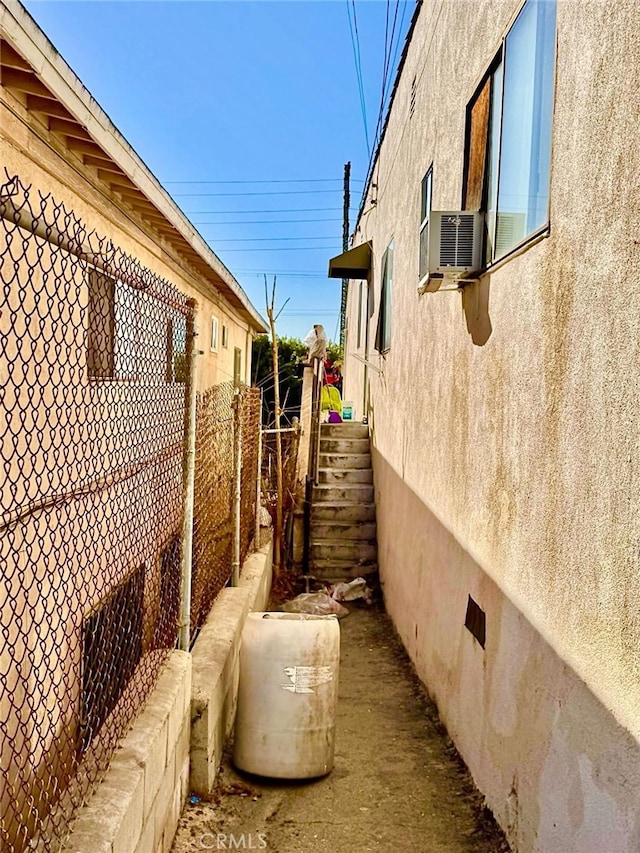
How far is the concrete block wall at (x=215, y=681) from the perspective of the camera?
355cm

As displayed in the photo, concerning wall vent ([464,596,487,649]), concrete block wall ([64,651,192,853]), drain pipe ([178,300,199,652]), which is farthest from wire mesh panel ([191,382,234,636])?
wall vent ([464,596,487,649])

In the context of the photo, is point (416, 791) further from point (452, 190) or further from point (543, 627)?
point (452, 190)

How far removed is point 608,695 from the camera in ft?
7.12

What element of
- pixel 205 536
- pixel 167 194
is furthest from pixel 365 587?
pixel 167 194

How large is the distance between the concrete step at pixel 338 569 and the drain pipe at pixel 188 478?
530 cm

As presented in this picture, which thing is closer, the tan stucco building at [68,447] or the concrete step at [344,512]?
the tan stucco building at [68,447]

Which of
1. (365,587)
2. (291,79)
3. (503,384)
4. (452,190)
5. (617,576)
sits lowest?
(365,587)

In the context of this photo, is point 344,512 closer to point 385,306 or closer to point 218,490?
point 385,306

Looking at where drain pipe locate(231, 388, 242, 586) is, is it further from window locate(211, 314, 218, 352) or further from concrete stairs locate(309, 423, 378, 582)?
window locate(211, 314, 218, 352)

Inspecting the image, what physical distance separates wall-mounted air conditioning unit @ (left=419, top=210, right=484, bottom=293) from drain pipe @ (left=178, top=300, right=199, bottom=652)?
1484 millimetres

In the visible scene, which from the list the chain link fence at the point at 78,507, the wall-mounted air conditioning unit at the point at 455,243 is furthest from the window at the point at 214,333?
the wall-mounted air conditioning unit at the point at 455,243

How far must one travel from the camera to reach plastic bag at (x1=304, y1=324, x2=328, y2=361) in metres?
10.5

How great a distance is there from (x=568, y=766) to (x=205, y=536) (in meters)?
3.05

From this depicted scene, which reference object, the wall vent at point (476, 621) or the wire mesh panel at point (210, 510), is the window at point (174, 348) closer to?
the wire mesh panel at point (210, 510)
